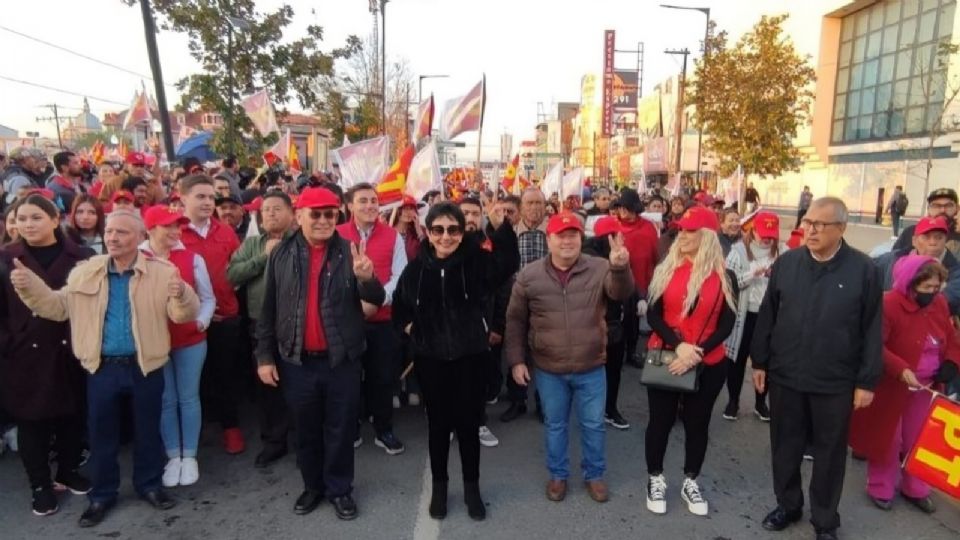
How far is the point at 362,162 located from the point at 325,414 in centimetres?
302

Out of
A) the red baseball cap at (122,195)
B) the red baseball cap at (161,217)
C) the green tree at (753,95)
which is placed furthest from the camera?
the green tree at (753,95)

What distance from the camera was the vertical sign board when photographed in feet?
184

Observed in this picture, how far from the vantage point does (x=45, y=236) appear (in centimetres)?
379

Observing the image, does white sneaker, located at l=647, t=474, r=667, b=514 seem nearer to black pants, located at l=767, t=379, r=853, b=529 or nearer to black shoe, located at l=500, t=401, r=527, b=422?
black pants, located at l=767, t=379, r=853, b=529

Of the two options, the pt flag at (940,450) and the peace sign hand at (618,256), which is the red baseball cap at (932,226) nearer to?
the pt flag at (940,450)

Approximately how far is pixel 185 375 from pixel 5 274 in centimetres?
121

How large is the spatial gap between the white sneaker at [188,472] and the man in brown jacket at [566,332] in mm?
2332

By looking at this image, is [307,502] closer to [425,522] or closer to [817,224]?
[425,522]

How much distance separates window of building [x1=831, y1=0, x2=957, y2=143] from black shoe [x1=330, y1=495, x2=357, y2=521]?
75.4 ft

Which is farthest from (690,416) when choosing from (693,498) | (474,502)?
(474,502)

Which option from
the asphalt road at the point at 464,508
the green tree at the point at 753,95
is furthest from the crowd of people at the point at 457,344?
the green tree at the point at 753,95

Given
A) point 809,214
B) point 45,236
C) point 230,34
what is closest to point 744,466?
point 809,214

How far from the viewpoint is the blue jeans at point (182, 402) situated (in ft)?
13.6

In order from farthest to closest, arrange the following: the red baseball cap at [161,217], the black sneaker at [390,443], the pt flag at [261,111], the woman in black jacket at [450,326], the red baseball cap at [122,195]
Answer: the pt flag at [261,111]
the red baseball cap at [122,195]
the black sneaker at [390,443]
the red baseball cap at [161,217]
the woman in black jacket at [450,326]
